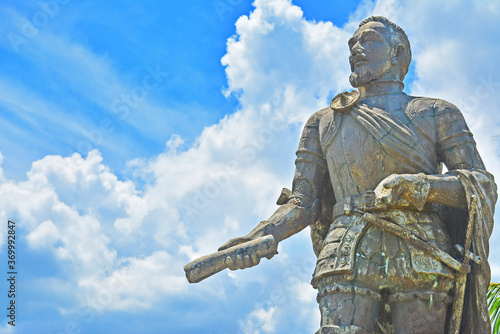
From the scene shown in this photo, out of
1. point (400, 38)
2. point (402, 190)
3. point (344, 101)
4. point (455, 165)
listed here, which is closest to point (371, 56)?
point (400, 38)

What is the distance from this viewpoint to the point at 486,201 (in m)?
8.26

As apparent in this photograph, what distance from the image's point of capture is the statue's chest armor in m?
8.48

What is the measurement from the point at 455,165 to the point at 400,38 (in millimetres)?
1865

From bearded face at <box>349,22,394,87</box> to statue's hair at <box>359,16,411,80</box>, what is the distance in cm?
11

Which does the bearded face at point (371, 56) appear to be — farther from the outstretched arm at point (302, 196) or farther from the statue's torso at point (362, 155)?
the outstretched arm at point (302, 196)

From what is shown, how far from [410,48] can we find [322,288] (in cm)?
338

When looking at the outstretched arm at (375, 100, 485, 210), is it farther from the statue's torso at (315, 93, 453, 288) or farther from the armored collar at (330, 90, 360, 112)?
the armored collar at (330, 90, 360, 112)

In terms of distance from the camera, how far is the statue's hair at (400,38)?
9.29m

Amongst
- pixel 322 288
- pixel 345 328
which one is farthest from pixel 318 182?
pixel 345 328

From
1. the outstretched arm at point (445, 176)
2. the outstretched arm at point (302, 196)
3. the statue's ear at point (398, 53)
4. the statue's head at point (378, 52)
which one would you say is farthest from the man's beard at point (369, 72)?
the outstretched arm at point (445, 176)

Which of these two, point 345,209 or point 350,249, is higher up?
point 345,209

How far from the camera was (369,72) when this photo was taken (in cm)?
909

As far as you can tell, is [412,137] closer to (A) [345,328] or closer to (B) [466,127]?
(B) [466,127]

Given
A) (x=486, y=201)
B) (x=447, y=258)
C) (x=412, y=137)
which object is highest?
(x=412, y=137)
